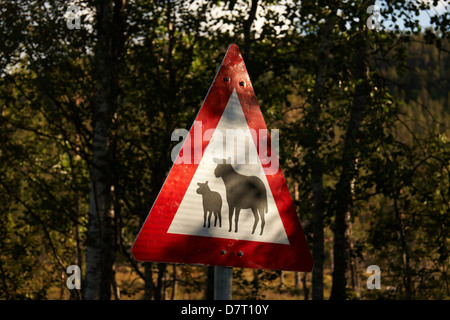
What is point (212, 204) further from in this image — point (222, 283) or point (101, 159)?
point (101, 159)

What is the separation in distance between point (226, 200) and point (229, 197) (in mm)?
29

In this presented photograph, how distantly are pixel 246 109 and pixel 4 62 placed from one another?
19.2 ft

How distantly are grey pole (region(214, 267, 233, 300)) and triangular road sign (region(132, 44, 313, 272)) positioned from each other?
0.04 metres

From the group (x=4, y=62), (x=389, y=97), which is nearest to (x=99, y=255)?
(x=4, y=62)

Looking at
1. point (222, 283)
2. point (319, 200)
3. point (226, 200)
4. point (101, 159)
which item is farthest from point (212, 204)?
point (319, 200)

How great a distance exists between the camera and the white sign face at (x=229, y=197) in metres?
2.32

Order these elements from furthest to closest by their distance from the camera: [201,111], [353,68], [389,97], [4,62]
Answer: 1. [353,68]
2. [4,62]
3. [389,97]
4. [201,111]

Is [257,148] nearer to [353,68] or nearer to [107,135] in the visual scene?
[107,135]

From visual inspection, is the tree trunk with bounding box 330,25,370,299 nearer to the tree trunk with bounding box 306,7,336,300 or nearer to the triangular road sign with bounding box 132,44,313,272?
the tree trunk with bounding box 306,7,336,300

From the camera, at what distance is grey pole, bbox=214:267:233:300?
7.32 ft

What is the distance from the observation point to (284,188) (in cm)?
259

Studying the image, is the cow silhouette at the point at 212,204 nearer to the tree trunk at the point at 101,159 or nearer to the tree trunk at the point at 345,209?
the tree trunk at the point at 101,159

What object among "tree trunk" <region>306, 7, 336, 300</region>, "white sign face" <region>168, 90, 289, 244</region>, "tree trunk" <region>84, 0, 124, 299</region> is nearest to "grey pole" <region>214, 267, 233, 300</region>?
"white sign face" <region>168, 90, 289, 244</region>

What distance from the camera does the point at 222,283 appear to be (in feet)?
7.41
